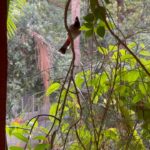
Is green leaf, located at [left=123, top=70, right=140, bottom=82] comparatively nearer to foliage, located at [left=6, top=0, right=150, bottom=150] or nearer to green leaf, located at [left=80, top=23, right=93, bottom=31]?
foliage, located at [left=6, top=0, right=150, bottom=150]

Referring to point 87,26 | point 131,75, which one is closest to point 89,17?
point 87,26

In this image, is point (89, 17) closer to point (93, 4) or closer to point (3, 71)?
point (93, 4)

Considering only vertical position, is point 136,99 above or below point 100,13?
below

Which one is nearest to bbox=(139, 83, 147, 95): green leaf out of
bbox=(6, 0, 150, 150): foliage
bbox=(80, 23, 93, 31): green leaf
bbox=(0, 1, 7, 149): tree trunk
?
bbox=(6, 0, 150, 150): foliage

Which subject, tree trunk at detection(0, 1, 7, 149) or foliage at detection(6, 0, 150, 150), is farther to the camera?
foliage at detection(6, 0, 150, 150)

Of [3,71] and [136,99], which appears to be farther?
[136,99]

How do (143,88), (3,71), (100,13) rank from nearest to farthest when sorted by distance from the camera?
(3,71)
(100,13)
(143,88)

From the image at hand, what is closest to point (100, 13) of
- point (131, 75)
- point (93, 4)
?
point (93, 4)

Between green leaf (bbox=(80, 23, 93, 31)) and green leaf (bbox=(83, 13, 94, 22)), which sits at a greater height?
green leaf (bbox=(83, 13, 94, 22))

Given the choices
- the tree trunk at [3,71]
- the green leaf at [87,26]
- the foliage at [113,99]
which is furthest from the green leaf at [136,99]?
the tree trunk at [3,71]

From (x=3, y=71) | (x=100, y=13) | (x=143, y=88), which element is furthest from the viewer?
(x=143, y=88)

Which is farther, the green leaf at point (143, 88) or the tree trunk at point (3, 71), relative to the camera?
the green leaf at point (143, 88)

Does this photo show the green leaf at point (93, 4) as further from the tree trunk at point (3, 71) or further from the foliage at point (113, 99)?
the tree trunk at point (3, 71)

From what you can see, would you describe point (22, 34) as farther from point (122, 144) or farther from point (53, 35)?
point (122, 144)
